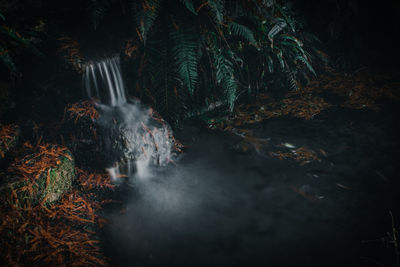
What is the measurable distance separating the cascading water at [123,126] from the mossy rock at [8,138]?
768 millimetres

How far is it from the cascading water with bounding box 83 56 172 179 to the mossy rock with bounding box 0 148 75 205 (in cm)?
46

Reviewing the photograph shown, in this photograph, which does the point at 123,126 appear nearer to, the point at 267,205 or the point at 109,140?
the point at 109,140

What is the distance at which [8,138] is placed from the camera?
2.08 m

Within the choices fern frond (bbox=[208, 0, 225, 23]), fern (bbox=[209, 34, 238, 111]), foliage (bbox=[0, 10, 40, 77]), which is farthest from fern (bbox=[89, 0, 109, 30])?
fern (bbox=[209, 34, 238, 111])

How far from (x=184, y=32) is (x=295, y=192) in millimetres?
2186

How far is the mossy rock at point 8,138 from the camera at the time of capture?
2.00 meters

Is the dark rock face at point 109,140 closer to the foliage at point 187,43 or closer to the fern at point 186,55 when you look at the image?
the foliage at point 187,43

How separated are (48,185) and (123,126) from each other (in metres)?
0.91

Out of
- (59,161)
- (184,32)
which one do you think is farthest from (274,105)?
(59,161)

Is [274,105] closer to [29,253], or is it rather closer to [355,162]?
[355,162]

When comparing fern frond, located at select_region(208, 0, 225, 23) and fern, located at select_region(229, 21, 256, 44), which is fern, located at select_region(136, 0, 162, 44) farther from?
fern, located at select_region(229, 21, 256, 44)

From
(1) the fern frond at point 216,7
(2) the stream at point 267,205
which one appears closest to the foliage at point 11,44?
(2) the stream at point 267,205

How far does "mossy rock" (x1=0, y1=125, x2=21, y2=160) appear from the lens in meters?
2.00

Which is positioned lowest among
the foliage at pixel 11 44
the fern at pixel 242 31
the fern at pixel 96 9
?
the foliage at pixel 11 44
